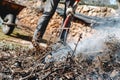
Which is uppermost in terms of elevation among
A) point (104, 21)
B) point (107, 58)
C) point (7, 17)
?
point (107, 58)

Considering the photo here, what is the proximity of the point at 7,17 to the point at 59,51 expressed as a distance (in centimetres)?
601

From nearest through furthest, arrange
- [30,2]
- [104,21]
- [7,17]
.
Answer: [7,17] < [104,21] < [30,2]

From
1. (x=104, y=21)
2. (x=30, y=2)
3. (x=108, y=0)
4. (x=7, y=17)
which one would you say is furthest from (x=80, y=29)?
(x=108, y=0)

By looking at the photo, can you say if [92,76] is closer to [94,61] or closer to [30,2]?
[94,61]

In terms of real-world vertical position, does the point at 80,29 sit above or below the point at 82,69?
below

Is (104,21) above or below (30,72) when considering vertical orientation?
below

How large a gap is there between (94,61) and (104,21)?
32.2 feet

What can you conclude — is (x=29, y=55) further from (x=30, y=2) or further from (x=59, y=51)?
(x=30, y=2)

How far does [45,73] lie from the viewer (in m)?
4.08

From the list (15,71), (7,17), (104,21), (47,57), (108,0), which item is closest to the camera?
(15,71)

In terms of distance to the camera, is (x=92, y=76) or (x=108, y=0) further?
(x=108, y=0)

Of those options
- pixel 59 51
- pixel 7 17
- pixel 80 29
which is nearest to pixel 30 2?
pixel 80 29

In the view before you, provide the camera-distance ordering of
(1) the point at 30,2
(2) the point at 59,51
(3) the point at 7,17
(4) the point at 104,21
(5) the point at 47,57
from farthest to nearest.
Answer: (1) the point at 30,2
(4) the point at 104,21
(3) the point at 7,17
(2) the point at 59,51
(5) the point at 47,57

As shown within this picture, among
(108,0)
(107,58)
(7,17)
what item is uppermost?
(107,58)
